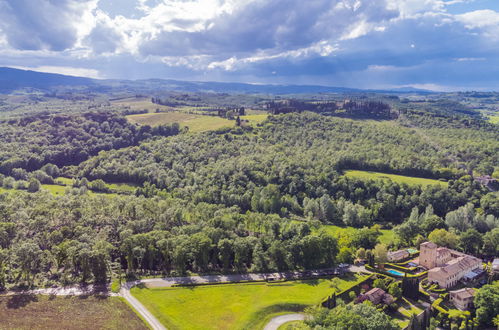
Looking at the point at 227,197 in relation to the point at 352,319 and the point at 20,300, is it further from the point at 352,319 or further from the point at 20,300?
the point at 352,319

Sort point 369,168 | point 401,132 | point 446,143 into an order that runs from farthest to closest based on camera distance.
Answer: point 401,132, point 446,143, point 369,168

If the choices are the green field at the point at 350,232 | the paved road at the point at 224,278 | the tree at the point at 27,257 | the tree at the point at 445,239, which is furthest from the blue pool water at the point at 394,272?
the tree at the point at 27,257

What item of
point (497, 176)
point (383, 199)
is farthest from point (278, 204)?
point (497, 176)

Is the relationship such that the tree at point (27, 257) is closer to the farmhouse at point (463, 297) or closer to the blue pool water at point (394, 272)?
the blue pool water at point (394, 272)

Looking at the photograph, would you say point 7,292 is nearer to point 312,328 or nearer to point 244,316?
point 244,316

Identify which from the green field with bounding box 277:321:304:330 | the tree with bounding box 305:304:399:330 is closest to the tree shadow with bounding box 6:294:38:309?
the green field with bounding box 277:321:304:330

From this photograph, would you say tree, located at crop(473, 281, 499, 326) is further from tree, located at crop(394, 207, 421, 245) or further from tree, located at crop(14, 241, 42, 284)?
tree, located at crop(14, 241, 42, 284)

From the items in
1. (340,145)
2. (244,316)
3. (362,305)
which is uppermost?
(340,145)
